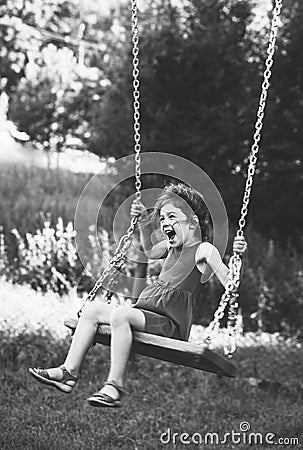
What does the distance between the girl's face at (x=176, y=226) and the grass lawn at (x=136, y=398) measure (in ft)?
5.54

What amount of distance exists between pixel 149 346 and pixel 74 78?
430 inches

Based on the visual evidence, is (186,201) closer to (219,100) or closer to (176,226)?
(176,226)

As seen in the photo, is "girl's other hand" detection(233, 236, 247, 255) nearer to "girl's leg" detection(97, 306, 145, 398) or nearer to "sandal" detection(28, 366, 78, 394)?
"girl's leg" detection(97, 306, 145, 398)

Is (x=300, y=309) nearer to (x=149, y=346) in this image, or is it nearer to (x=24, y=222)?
(x=24, y=222)

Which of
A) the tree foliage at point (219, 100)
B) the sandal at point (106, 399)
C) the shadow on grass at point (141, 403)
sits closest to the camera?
the sandal at point (106, 399)

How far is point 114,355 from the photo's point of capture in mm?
3863

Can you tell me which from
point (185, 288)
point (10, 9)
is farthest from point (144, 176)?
point (10, 9)

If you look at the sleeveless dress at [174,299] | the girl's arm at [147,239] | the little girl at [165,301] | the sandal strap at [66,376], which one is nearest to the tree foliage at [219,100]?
the girl's arm at [147,239]

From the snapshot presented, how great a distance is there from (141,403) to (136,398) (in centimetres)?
11

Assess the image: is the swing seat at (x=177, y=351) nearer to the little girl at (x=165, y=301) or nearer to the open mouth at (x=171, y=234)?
the little girl at (x=165, y=301)

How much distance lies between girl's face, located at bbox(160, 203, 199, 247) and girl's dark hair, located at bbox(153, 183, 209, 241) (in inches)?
1.1

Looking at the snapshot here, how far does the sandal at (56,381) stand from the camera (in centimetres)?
386

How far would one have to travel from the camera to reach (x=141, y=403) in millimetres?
6305

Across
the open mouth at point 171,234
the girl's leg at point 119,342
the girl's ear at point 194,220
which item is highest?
the girl's ear at point 194,220
